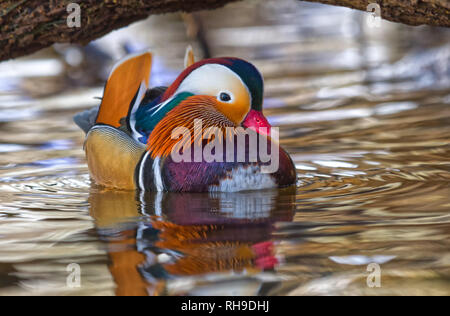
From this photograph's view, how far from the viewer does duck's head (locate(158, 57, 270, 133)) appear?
428 cm

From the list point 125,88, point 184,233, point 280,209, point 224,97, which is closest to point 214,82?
point 224,97

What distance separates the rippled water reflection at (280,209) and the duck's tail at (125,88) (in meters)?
0.46

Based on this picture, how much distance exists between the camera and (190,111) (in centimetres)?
447

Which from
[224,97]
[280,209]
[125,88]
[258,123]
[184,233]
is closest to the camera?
[184,233]

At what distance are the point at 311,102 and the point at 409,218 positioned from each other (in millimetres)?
3736

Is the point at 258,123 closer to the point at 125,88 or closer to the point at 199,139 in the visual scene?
the point at 199,139

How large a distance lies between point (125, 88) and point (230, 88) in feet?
2.37

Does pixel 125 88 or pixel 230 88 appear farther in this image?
pixel 125 88

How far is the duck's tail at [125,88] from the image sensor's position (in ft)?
15.4

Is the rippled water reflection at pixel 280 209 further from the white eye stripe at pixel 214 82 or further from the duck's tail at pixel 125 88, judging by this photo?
the white eye stripe at pixel 214 82

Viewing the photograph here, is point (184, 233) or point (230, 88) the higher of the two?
point (230, 88)

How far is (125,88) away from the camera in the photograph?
15.5 feet
